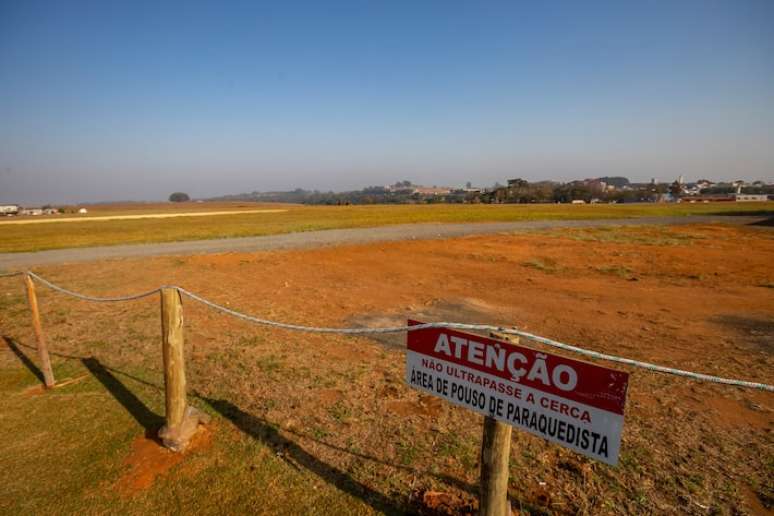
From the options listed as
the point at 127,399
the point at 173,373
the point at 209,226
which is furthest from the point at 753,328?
the point at 209,226

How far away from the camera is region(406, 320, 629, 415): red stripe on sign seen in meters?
1.92

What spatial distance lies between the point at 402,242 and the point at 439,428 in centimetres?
1928

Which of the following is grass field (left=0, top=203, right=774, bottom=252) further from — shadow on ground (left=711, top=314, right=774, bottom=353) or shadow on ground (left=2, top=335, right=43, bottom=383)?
shadow on ground (left=711, top=314, right=774, bottom=353)

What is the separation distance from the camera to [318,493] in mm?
3350

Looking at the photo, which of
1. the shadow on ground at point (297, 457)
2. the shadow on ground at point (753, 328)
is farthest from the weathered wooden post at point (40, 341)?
the shadow on ground at point (753, 328)

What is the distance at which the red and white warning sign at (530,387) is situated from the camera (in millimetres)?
1954

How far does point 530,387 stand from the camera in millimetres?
2188

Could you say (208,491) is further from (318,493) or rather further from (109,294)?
(109,294)

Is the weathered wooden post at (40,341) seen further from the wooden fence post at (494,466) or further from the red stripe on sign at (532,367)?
the wooden fence post at (494,466)

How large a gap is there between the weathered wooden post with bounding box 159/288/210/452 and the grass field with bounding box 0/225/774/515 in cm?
20

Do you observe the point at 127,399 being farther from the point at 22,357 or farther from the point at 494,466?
the point at 494,466

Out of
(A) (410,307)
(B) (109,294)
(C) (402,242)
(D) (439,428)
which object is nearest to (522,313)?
(A) (410,307)

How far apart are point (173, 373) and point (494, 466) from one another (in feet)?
10.9

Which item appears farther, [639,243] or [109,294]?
[639,243]
